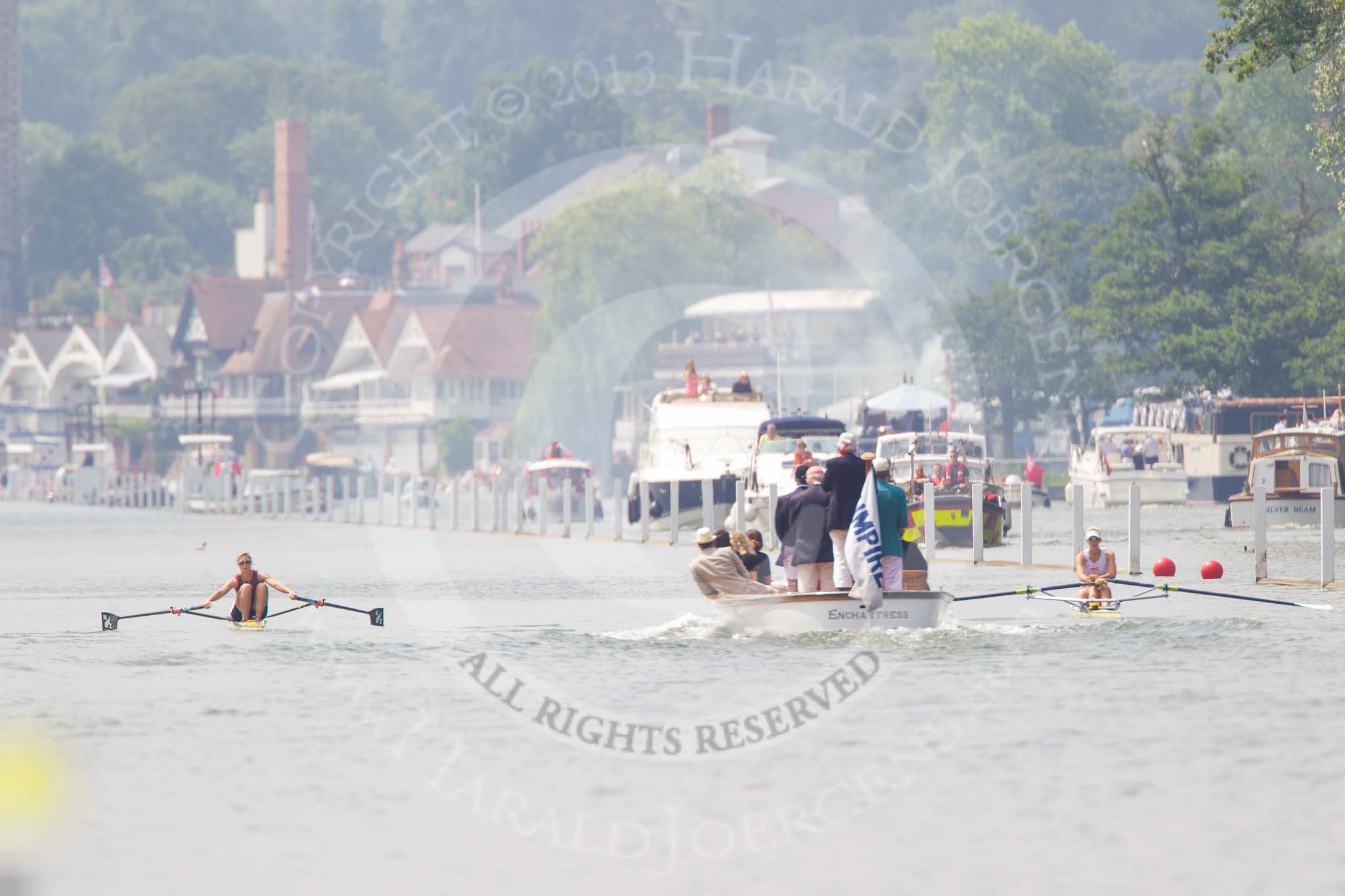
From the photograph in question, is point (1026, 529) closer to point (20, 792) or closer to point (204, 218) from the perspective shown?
point (20, 792)

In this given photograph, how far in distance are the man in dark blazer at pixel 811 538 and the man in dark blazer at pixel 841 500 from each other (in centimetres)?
20

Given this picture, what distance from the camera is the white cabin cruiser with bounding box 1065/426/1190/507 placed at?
65750mm

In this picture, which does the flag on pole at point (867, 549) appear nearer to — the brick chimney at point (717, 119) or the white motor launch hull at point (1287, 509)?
the white motor launch hull at point (1287, 509)

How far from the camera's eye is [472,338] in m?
142

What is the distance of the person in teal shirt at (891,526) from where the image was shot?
85.9 feet

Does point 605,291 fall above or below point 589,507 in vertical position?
above

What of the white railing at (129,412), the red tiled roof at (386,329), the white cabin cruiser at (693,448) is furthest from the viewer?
the white railing at (129,412)

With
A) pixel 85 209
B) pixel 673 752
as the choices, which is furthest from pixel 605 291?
pixel 673 752

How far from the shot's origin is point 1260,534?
32062 mm

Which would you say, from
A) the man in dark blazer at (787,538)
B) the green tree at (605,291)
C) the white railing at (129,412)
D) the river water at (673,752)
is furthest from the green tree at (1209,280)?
the white railing at (129,412)

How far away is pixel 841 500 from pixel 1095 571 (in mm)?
5113

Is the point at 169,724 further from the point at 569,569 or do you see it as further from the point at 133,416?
the point at 133,416

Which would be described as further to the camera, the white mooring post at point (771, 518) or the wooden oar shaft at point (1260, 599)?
the white mooring post at point (771, 518)

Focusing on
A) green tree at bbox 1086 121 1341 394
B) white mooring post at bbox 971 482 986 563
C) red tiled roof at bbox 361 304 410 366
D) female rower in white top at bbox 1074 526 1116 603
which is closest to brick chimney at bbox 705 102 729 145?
red tiled roof at bbox 361 304 410 366
